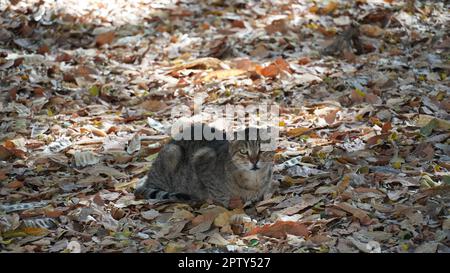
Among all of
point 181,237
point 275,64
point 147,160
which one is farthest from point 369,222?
point 275,64

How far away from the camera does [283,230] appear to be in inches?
234

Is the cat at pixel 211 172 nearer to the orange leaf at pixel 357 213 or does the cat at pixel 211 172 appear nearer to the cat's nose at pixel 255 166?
the cat's nose at pixel 255 166

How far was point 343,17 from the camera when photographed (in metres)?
11.6

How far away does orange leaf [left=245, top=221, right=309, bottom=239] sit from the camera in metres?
5.89

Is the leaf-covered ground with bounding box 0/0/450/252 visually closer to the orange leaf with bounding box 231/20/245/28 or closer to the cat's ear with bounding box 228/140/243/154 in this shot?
the orange leaf with bounding box 231/20/245/28

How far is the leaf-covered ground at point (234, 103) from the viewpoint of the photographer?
6094mm

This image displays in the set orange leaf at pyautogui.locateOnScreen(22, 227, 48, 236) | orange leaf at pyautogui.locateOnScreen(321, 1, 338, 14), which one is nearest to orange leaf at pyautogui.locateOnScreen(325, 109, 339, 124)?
orange leaf at pyautogui.locateOnScreen(22, 227, 48, 236)

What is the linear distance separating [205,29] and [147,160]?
4.10 metres

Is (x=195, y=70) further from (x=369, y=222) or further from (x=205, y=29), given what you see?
(x=369, y=222)

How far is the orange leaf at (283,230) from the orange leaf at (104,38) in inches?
233

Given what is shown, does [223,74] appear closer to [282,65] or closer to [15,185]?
[282,65]

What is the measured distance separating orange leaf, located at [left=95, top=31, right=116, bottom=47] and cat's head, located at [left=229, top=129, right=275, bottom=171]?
492 cm

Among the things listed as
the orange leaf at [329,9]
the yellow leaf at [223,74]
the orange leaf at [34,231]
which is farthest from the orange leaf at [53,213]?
the orange leaf at [329,9]

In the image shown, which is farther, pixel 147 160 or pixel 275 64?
pixel 275 64
